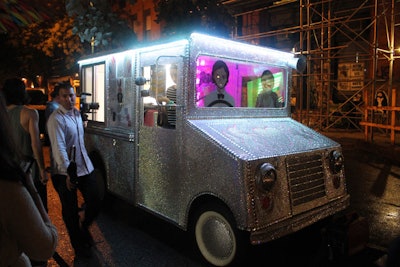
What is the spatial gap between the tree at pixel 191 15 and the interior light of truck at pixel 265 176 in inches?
186

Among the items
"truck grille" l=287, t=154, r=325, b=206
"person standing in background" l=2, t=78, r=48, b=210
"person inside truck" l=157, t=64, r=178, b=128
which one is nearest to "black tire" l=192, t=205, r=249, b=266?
"truck grille" l=287, t=154, r=325, b=206

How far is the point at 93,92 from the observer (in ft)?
21.2

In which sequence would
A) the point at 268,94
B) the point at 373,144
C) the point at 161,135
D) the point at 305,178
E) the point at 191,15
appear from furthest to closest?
the point at 373,144, the point at 191,15, the point at 268,94, the point at 161,135, the point at 305,178

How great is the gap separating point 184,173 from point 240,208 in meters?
0.95

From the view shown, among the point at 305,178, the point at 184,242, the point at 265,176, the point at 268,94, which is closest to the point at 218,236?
the point at 265,176

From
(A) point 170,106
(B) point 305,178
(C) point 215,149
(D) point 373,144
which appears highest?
(A) point 170,106

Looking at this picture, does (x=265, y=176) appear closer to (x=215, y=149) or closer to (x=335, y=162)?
(x=215, y=149)

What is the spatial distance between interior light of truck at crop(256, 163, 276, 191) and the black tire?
1.46ft

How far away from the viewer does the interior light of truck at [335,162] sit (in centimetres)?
425

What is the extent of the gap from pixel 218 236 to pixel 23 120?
237 centimetres

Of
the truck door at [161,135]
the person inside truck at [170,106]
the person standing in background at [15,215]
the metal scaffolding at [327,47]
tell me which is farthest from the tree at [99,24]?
the person standing in background at [15,215]

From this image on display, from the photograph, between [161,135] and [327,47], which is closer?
[161,135]

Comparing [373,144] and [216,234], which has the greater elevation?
[373,144]

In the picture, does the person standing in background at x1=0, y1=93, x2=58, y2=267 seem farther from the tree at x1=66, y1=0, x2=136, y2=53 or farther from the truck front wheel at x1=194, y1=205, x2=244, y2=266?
the tree at x1=66, y1=0, x2=136, y2=53
